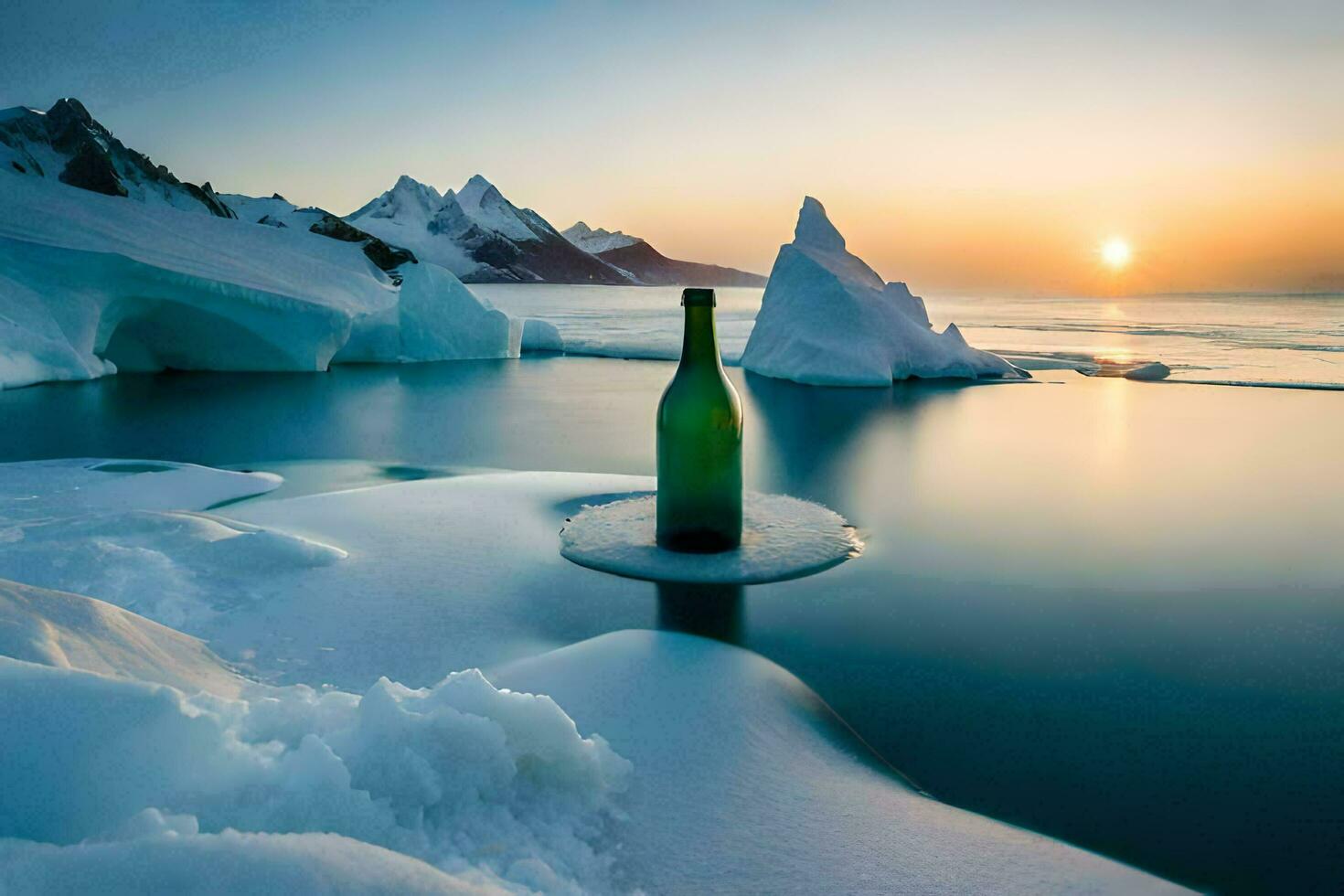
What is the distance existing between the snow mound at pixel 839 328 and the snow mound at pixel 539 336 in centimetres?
484

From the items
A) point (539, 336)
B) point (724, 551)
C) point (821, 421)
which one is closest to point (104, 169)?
point (539, 336)

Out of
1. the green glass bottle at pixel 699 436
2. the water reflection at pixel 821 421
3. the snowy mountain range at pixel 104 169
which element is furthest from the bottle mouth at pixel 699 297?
the snowy mountain range at pixel 104 169

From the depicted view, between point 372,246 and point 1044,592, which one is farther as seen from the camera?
point 372,246

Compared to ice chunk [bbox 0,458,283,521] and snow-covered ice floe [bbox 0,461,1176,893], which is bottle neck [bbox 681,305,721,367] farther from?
ice chunk [bbox 0,458,283,521]

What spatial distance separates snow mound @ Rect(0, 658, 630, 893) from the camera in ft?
2.97

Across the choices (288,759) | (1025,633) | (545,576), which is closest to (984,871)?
(288,759)

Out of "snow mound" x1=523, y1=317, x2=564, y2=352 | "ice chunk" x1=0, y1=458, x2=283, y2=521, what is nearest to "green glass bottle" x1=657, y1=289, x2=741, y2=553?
"ice chunk" x1=0, y1=458, x2=283, y2=521

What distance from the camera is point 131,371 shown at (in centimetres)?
1007

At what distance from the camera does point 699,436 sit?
8.94 ft

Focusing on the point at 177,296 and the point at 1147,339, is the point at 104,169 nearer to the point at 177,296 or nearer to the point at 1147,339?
the point at 177,296

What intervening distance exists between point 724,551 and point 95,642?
1.80 meters

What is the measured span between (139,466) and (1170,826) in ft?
13.6

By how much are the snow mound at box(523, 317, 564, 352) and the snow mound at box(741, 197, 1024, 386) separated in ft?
15.9

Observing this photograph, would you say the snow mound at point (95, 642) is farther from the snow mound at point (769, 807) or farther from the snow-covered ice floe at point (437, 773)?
the snow mound at point (769, 807)
